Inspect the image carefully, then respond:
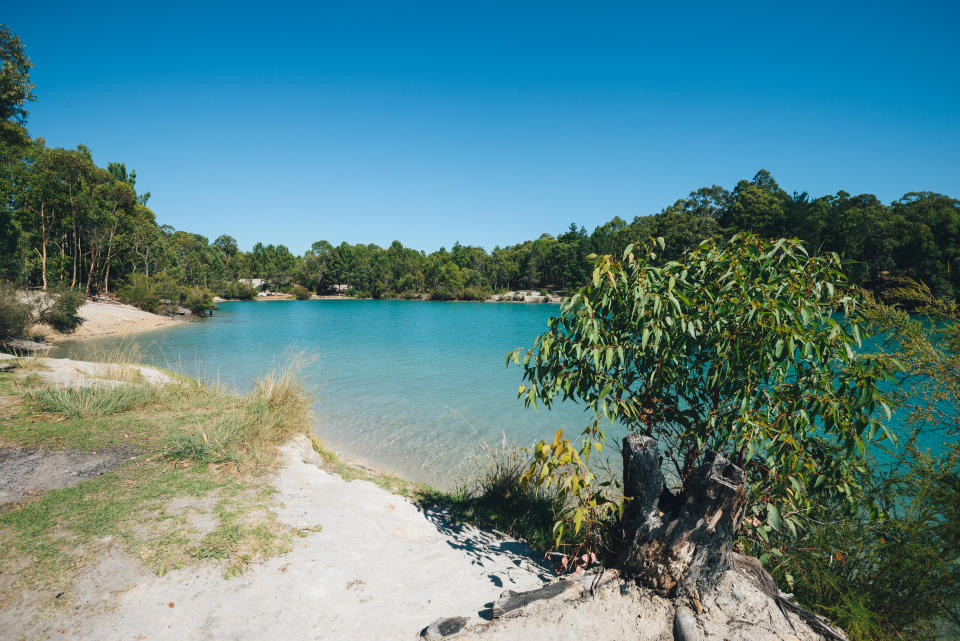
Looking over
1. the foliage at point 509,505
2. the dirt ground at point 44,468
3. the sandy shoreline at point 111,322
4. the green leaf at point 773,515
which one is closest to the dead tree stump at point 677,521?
the green leaf at point 773,515

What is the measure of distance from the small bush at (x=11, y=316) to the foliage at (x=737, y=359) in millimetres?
24288

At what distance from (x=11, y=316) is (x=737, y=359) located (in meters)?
25.9

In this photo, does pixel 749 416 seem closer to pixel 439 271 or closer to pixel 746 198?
pixel 746 198

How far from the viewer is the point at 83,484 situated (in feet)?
15.2

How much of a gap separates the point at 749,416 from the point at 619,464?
627cm

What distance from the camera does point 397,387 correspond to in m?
16.2

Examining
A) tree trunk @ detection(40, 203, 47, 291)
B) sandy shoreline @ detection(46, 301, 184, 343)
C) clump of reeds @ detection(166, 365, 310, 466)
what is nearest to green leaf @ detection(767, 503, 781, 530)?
clump of reeds @ detection(166, 365, 310, 466)

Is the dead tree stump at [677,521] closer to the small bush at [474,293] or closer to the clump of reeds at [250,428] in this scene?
the clump of reeds at [250,428]

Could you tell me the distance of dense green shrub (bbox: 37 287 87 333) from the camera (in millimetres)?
24078

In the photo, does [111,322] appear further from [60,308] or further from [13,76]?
[13,76]

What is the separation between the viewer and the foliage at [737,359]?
8.54 ft

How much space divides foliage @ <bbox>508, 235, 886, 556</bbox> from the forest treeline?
0.49 m

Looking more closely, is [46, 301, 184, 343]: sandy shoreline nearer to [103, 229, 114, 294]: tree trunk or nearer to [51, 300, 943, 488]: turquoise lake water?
[51, 300, 943, 488]: turquoise lake water

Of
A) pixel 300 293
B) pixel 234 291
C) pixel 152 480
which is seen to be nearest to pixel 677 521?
pixel 152 480
